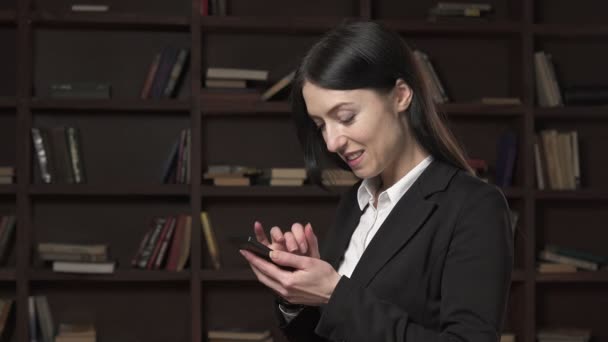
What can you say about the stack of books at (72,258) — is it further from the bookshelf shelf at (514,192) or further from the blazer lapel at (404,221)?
the blazer lapel at (404,221)

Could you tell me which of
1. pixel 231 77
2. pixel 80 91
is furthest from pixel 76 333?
pixel 231 77

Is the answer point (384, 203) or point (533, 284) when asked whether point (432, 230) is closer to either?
point (384, 203)

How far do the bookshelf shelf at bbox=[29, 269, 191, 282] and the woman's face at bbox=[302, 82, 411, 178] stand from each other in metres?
2.33

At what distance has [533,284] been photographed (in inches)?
147

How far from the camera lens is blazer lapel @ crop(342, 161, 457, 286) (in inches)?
56.0

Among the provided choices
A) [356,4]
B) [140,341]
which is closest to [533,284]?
[356,4]

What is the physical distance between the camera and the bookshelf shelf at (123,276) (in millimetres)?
3648

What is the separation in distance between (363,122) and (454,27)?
2.49 m

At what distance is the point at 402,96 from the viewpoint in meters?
1.48

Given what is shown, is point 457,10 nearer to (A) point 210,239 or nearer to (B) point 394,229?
(A) point 210,239

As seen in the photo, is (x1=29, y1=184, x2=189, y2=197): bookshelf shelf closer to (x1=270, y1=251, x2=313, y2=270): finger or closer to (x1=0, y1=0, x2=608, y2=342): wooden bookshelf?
(x1=0, y1=0, x2=608, y2=342): wooden bookshelf

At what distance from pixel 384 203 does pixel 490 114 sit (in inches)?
92.4

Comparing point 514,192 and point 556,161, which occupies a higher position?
point 556,161

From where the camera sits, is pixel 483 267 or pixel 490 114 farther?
pixel 490 114
